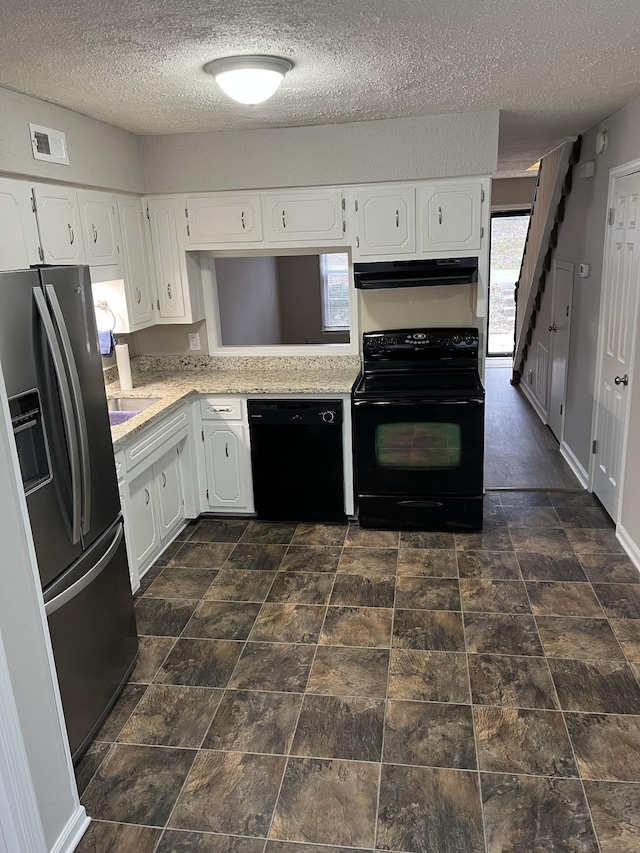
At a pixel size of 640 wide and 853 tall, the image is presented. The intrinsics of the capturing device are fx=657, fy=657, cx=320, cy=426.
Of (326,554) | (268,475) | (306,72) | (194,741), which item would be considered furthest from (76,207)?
(194,741)

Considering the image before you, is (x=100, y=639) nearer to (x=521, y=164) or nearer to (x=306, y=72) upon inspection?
(x=306, y=72)

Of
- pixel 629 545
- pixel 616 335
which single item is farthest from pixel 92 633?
pixel 616 335

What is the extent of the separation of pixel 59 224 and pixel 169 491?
63.3 inches

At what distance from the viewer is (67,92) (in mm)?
2873

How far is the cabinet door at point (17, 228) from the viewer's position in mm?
2768

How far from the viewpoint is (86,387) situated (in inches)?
93.5

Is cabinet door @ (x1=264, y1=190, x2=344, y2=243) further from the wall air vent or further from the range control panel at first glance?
the wall air vent

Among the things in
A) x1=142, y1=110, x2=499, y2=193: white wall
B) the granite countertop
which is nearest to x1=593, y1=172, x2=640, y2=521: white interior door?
x1=142, y1=110, x2=499, y2=193: white wall

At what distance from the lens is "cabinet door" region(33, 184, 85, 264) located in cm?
305

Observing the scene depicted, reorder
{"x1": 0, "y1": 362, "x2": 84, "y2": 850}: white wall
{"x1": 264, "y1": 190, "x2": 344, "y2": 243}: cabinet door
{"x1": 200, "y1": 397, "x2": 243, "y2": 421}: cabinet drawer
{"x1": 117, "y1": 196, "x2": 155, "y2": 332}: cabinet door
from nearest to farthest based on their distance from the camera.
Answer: {"x1": 0, "y1": 362, "x2": 84, "y2": 850}: white wall → {"x1": 117, "y1": 196, "x2": 155, "y2": 332}: cabinet door → {"x1": 264, "y1": 190, "x2": 344, "y2": 243}: cabinet door → {"x1": 200, "y1": 397, "x2": 243, "y2": 421}: cabinet drawer

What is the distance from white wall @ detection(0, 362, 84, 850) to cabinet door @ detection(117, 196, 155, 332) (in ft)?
7.64

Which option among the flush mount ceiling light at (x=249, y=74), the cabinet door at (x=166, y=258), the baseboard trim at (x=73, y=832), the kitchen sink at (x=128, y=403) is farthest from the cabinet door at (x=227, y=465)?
the baseboard trim at (x=73, y=832)

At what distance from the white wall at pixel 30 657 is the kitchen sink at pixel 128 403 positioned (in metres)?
2.13

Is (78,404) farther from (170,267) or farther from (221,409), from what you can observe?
(170,267)
